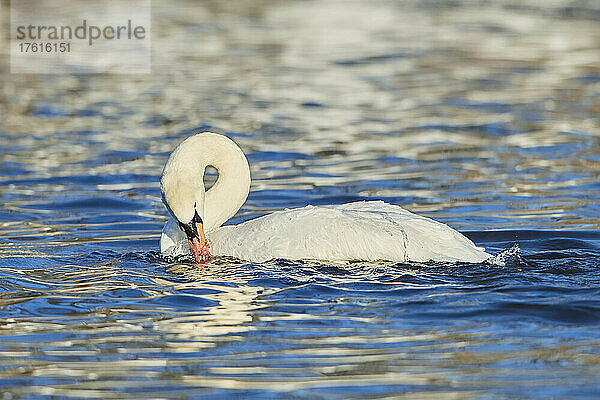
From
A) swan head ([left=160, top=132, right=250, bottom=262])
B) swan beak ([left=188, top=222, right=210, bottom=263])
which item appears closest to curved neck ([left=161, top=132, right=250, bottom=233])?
swan head ([left=160, top=132, right=250, bottom=262])

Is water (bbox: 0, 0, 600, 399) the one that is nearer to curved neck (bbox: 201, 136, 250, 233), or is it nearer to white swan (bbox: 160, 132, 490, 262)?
white swan (bbox: 160, 132, 490, 262)

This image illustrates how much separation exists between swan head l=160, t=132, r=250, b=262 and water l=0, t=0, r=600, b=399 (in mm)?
402

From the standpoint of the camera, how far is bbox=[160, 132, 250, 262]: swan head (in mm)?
8562

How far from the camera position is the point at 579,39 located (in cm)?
2442

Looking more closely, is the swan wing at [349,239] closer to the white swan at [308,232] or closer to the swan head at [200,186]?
the white swan at [308,232]


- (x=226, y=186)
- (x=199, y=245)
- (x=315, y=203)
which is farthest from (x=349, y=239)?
(x=315, y=203)

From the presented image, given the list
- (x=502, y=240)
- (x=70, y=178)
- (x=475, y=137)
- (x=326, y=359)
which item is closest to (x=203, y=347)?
(x=326, y=359)

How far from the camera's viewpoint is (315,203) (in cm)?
1214

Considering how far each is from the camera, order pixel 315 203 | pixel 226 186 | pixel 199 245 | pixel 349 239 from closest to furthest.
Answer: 1. pixel 349 239
2. pixel 199 245
3. pixel 226 186
4. pixel 315 203

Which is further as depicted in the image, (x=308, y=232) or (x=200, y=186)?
(x=200, y=186)

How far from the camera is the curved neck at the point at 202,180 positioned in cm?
855

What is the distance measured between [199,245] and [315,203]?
3567 mm

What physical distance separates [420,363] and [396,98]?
12.6 m

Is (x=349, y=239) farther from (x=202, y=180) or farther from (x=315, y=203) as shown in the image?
(x=315, y=203)
